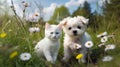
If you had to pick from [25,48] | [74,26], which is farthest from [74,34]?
[25,48]

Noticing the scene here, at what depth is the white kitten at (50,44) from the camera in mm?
5508

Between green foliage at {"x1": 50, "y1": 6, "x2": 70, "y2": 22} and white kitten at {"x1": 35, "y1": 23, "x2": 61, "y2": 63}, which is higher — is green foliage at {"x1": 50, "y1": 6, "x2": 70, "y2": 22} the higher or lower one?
the lower one

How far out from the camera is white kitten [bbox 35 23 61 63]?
5508mm

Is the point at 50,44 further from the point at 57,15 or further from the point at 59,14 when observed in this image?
the point at 59,14

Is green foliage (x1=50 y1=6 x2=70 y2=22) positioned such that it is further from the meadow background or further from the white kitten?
the white kitten

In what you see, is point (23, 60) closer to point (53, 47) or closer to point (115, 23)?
point (53, 47)

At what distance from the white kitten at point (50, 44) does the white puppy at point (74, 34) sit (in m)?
0.31

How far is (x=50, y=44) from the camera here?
18.5 feet

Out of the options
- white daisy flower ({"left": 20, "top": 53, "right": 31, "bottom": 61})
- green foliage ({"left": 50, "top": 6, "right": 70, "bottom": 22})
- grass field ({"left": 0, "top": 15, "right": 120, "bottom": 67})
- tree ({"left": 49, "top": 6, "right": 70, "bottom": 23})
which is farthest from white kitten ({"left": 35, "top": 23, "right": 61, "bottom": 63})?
tree ({"left": 49, "top": 6, "right": 70, "bottom": 23})

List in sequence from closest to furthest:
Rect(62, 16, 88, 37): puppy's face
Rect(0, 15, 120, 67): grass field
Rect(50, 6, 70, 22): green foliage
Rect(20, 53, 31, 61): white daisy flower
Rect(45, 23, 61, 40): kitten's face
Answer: Rect(0, 15, 120, 67): grass field
Rect(20, 53, 31, 61): white daisy flower
Rect(45, 23, 61, 40): kitten's face
Rect(62, 16, 88, 37): puppy's face
Rect(50, 6, 70, 22): green foliage

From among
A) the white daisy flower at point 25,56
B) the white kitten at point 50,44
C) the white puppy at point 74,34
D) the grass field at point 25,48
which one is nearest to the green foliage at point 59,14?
the grass field at point 25,48

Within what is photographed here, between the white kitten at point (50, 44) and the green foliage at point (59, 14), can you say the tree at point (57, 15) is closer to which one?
the green foliage at point (59, 14)

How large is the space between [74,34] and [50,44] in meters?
0.45

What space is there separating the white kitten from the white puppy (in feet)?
1.00
